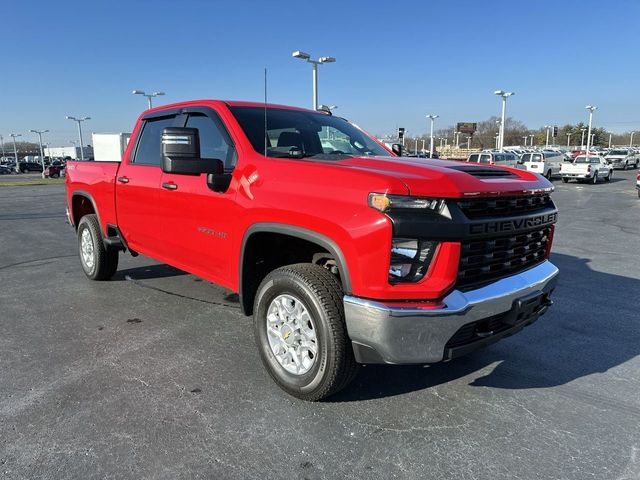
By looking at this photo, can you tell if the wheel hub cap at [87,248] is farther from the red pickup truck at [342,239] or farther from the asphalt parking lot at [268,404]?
the red pickup truck at [342,239]

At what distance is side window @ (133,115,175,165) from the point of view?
4.61 meters

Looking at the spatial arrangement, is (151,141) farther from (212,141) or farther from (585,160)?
(585,160)

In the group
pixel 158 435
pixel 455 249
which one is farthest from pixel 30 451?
pixel 455 249

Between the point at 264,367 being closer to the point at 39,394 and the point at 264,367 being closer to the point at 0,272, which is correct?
the point at 39,394

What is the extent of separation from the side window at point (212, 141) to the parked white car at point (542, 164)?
2738 centimetres

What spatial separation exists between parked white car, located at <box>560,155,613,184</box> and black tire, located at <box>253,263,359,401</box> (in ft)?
99.9

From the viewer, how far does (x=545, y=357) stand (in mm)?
3785

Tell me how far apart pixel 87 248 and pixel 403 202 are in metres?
4.79

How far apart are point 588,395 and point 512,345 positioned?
86 centimetres

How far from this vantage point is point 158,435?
2.69 metres

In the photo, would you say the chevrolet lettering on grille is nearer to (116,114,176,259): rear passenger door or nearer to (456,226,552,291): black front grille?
(456,226,552,291): black front grille

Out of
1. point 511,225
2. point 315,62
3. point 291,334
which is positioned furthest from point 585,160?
point 291,334

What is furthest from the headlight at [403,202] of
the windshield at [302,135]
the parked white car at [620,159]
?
the parked white car at [620,159]

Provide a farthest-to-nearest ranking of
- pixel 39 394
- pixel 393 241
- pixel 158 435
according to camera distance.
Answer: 1. pixel 39 394
2. pixel 158 435
3. pixel 393 241
